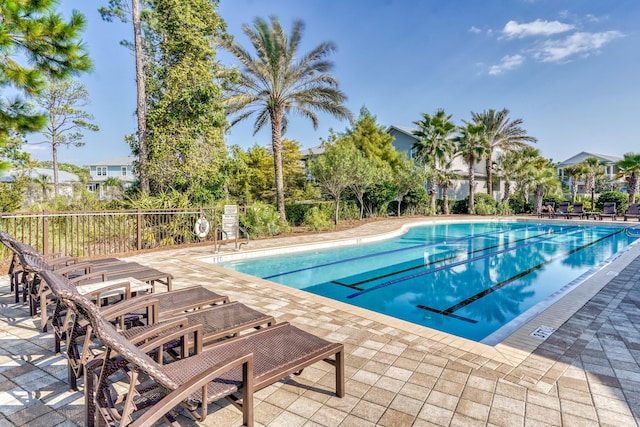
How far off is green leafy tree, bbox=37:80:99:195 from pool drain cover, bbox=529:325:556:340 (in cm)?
2899

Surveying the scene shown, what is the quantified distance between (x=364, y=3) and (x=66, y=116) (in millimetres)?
24468

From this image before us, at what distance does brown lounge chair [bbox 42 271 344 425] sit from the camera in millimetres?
1767

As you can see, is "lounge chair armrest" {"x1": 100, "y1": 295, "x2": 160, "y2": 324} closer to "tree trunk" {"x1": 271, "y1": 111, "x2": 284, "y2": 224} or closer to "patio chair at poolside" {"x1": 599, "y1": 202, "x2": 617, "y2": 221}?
"tree trunk" {"x1": 271, "y1": 111, "x2": 284, "y2": 224}

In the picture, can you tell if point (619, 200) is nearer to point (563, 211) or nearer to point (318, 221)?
point (563, 211)

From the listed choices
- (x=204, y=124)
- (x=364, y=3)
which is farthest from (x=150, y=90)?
(x=364, y=3)

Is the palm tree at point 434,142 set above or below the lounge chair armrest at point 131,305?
above

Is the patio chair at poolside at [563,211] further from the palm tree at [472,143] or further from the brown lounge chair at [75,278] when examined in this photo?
the brown lounge chair at [75,278]

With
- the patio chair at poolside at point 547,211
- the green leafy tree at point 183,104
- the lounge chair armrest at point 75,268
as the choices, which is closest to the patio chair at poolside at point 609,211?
the patio chair at poolside at point 547,211

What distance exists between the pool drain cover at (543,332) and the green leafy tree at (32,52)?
350 inches

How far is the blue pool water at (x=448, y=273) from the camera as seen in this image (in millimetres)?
6332

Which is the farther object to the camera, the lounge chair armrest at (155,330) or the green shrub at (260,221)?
the green shrub at (260,221)

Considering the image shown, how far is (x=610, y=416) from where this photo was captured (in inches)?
97.8

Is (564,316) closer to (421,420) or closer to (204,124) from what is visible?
(421,420)

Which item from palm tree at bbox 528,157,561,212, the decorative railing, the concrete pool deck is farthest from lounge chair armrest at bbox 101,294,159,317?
palm tree at bbox 528,157,561,212
